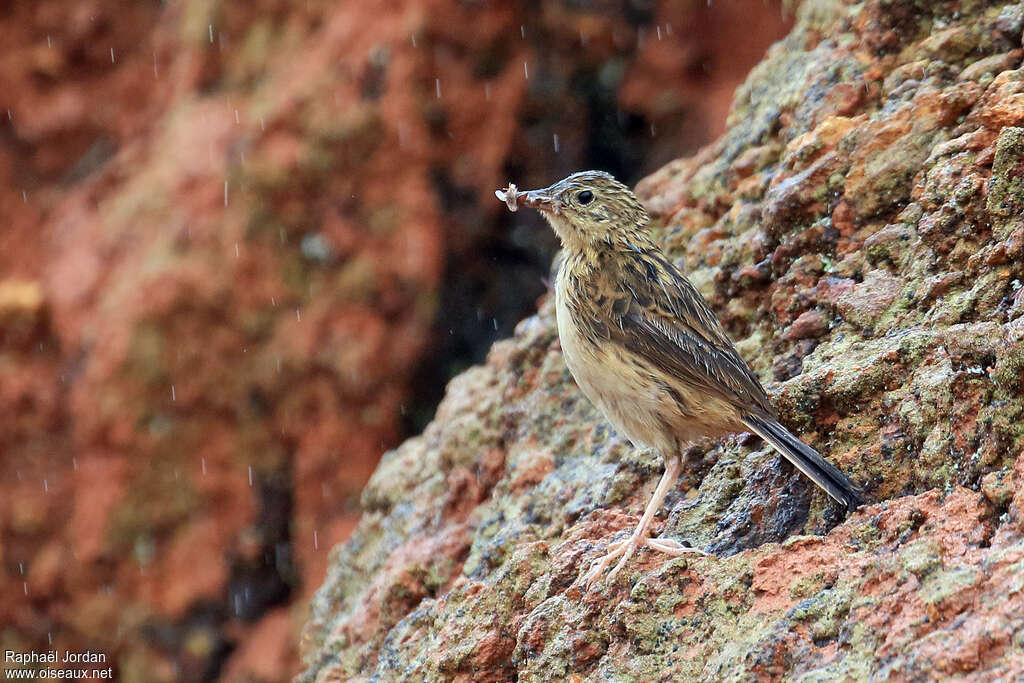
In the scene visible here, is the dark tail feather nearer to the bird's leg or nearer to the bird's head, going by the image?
the bird's leg

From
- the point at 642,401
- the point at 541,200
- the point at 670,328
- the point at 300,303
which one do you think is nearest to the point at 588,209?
the point at 541,200

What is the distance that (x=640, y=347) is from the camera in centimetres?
438

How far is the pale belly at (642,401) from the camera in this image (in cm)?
414

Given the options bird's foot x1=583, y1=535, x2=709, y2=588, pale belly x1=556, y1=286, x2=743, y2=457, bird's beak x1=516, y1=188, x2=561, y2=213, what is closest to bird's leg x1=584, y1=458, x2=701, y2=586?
bird's foot x1=583, y1=535, x2=709, y2=588

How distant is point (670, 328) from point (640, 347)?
0.46 ft

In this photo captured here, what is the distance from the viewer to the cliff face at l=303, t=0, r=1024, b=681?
307 centimetres

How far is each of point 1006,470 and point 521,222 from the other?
6.57 m

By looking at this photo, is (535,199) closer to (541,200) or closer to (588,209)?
(541,200)

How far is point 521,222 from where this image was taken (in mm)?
9375

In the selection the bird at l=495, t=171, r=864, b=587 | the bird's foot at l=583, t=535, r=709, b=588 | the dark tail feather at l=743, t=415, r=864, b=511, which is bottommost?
the bird's foot at l=583, t=535, r=709, b=588

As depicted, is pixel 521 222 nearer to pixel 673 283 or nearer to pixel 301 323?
pixel 301 323

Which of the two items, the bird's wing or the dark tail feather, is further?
the bird's wing

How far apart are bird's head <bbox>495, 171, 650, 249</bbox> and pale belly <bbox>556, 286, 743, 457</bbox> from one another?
625 mm

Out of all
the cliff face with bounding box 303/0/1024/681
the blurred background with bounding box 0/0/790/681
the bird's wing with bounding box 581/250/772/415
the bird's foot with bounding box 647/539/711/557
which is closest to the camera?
the cliff face with bounding box 303/0/1024/681
